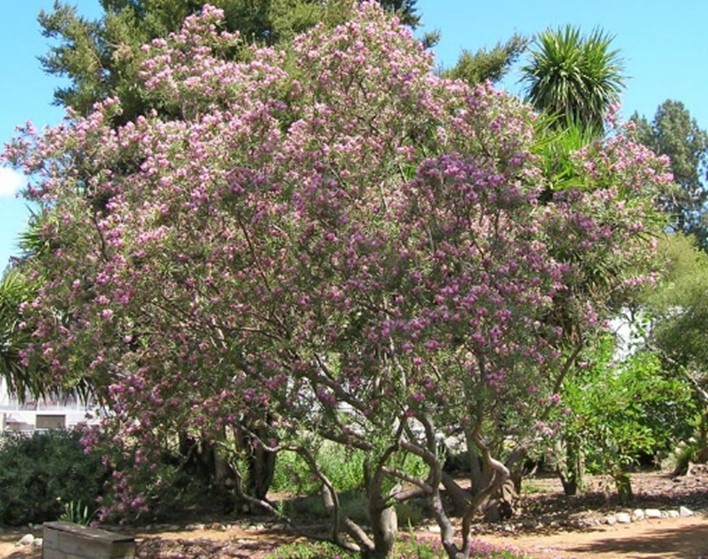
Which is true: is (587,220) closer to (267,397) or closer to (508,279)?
(508,279)

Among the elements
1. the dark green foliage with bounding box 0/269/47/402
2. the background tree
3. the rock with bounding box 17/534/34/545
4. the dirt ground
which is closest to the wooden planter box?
the dirt ground

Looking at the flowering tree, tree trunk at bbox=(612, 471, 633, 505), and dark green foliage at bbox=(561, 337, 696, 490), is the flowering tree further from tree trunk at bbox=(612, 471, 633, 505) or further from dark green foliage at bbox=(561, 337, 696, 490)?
tree trunk at bbox=(612, 471, 633, 505)

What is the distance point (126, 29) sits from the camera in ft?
49.0

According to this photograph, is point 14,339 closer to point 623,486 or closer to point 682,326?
point 623,486

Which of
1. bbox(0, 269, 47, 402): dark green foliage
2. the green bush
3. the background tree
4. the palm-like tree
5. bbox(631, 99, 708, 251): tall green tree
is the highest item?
bbox(631, 99, 708, 251): tall green tree

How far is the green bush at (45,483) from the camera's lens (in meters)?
11.8

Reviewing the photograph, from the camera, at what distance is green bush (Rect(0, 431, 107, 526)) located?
11.8 metres

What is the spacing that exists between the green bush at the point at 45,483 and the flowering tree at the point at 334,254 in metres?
4.32

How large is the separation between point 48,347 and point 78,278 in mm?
628

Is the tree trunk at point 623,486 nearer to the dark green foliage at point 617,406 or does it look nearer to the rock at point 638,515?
the dark green foliage at point 617,406

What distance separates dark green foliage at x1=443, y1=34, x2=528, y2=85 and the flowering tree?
8436 millimetres

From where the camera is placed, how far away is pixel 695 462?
15.3 metres

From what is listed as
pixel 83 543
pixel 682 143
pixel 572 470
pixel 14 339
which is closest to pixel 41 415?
pixel 14 339

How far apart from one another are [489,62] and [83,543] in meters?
11.3
